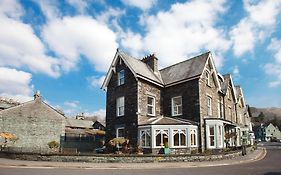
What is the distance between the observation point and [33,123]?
38281mm

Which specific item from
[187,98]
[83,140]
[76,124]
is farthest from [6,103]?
[187,98]

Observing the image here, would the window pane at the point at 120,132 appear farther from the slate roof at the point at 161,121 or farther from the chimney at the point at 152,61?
the chimney at the point at 152,61

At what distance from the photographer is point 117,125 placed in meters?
28.2

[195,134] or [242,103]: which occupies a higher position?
[242,103]

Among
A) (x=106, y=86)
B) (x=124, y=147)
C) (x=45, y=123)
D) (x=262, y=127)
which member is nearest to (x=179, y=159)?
(x=124, y=147)

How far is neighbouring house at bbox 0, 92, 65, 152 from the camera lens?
119ft

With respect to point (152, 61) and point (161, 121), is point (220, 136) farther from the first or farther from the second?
point (152, 61)

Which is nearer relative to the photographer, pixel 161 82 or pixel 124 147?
pixel 124 147

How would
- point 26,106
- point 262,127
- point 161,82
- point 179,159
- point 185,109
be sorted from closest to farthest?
point 179,159 → point 185,109 → point 161,82 → point 26,106 → point 262,127

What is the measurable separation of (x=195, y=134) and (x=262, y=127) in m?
122

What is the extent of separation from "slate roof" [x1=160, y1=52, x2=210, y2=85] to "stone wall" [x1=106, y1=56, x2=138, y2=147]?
4722 millimetres

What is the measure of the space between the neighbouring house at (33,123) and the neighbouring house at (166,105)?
1445cm

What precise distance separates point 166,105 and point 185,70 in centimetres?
465

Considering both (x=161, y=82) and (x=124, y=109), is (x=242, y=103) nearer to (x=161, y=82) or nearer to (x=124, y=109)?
(x=161, y=82)
